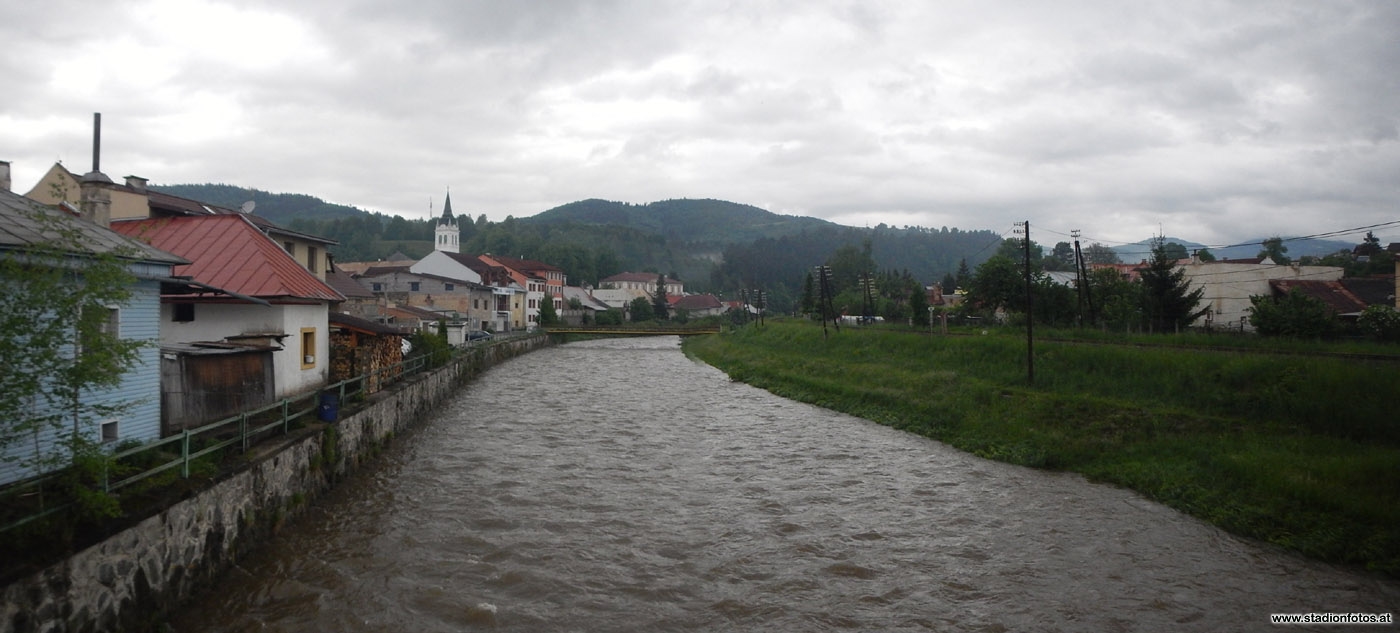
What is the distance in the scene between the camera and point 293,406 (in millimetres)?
16312

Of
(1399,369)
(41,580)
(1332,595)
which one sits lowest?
(1332,595)

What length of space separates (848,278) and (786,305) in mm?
21317

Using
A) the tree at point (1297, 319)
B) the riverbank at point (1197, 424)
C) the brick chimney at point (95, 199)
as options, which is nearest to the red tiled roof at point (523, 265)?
the riverbank at point (1197, 424)

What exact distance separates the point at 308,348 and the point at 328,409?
6391mm

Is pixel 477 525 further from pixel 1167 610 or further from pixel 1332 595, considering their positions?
pixel 1332 595

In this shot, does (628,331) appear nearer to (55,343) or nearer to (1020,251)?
(1020,251)

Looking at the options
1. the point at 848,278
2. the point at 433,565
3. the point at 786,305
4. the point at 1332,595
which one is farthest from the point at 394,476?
the point at 786,305

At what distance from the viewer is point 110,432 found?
1087 cm

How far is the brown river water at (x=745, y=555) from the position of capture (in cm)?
894

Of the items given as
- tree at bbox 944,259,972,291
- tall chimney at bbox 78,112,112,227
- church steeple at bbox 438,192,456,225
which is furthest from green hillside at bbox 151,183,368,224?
tall chimney at bbox 78,112,112,227

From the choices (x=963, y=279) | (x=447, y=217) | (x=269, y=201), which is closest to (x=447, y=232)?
(x=447, y=217)

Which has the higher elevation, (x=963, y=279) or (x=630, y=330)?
(x=963, y=279)

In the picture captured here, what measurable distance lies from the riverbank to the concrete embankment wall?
1445 cm

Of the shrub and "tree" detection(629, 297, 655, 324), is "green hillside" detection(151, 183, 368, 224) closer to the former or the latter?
"tree" detection(629, 297, 655, 324)
